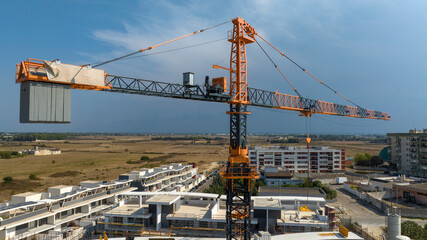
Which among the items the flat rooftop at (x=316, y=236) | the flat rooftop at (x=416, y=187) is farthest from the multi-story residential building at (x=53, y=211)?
the flat rooftop at (x=416, y=187)

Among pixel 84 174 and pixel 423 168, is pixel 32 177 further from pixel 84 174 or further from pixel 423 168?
pixel 423 168

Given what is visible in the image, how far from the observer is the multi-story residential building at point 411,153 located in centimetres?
5312

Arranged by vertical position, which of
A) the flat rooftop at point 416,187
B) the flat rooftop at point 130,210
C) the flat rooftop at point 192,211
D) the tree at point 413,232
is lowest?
the tree at point 413,232

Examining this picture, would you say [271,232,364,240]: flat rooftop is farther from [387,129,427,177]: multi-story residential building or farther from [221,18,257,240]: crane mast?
[387,129,427,177]: multi-story residential building

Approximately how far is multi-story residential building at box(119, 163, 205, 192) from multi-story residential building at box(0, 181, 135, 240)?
4617mm

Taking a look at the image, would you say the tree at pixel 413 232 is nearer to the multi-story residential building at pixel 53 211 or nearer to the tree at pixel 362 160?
the multi-story residential building at pixel 53 211

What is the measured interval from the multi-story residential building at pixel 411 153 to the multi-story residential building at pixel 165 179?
41239mm

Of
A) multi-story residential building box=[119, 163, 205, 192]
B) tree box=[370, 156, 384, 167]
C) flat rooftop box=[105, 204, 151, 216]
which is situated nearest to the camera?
flat rooftop box=[105, 204, 151, 216]

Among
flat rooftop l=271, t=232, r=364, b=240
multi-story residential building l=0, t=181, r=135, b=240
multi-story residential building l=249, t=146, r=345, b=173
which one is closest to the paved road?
flat rooftop l=271, t=232, r=364, b=240

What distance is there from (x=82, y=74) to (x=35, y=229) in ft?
46.9

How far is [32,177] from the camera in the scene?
52.7 meters

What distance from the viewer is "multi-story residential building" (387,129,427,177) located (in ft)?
174

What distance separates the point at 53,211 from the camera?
2375 centimetres

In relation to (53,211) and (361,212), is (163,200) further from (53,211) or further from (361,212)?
(361,212)
